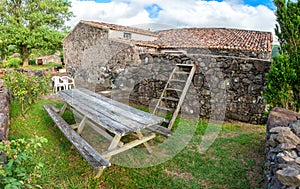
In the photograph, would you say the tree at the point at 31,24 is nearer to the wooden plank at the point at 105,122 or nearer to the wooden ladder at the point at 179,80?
the wooden ladder at the point at 179,80

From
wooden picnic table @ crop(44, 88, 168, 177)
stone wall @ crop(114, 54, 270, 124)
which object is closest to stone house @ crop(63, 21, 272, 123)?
stone wall @ crop(114, 54, 270, 124)

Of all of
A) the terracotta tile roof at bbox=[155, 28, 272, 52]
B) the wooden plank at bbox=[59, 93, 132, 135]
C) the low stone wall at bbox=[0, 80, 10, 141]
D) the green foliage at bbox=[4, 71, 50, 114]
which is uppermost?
the terracotta tile roof at bbox=[155, 28, 272, 52]

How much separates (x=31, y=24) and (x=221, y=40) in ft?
49.3

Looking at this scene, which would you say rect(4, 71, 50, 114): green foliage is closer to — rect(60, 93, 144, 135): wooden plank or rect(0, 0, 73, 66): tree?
rect(60, 93, 144, 135): wooden plank

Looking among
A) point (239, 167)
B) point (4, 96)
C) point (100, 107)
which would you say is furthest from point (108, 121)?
point (4, 96)

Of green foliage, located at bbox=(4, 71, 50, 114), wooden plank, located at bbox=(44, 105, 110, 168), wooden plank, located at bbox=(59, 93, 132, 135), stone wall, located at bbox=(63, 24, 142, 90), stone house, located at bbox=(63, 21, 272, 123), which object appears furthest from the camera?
stone wall, located at bbox=(63, 24, 142, 90)

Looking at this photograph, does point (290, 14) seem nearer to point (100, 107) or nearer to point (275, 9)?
point (275, 9)

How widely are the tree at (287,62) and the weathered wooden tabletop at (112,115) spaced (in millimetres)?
2366

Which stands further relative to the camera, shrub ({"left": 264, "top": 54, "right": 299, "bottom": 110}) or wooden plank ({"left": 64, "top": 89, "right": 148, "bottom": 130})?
shrub ({"left": 264, "top": 54, "right": 299, "bottom": 110})

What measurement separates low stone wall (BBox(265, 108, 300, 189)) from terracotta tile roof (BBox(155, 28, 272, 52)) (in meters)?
9.48

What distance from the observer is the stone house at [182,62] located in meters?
4.76

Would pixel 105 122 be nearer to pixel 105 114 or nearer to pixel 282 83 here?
pixel 105 114

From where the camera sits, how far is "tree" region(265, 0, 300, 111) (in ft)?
12.1

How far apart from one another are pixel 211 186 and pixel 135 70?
14.6 feet
